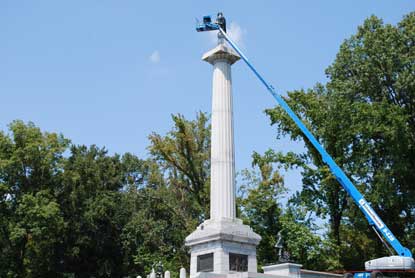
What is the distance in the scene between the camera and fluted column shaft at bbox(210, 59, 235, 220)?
25094mm

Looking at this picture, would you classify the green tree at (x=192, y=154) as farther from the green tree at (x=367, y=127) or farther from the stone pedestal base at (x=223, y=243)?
the stone pedestal base at (x=223, y=243)

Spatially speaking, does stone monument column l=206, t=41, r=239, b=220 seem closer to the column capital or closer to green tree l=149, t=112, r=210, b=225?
the column capital

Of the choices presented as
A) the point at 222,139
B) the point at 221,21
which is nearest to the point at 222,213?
the point at 222,139

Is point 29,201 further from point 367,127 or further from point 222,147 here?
point 367,127

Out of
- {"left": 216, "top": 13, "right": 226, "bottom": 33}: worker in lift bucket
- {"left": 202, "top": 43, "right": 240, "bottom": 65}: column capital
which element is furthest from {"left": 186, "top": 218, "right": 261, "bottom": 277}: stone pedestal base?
{"left": 216, "top": 13, "right": 226, "bottom": 33}: worker in lift bucket

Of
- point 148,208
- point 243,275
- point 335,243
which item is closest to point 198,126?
point 148,208

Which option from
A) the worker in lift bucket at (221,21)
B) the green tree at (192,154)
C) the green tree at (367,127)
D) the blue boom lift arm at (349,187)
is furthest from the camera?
the green tree at (192,154)

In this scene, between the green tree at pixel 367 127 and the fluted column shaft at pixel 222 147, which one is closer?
the fluted column shaft at pixel 222 147

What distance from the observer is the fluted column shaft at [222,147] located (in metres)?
25.1

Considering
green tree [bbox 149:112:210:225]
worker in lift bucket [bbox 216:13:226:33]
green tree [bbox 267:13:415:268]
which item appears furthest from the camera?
green tree [bbox 149:112:210:225]

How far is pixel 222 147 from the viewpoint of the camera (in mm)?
25953

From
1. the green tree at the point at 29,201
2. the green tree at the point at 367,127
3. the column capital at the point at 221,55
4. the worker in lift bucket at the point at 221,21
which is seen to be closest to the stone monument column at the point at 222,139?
the column capital at the point at 221,55

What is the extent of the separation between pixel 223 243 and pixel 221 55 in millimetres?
9367

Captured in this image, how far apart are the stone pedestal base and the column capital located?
26.5ft
